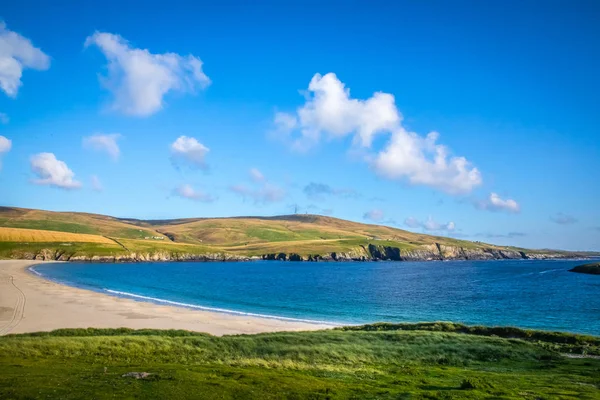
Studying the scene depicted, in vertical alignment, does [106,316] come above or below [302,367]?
below

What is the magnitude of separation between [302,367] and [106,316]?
50.5 meters

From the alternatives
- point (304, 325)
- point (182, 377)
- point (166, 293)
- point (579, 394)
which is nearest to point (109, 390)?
point (182, 377)

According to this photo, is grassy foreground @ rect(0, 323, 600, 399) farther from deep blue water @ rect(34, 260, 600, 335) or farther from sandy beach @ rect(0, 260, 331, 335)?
deep blue water @ rect(34, 260, 600, 335)

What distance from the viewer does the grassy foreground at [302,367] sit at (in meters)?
21.9

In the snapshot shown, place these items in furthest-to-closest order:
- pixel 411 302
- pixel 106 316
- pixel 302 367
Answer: pixel 411 302 < pixel 106 316 < pixel 302 367

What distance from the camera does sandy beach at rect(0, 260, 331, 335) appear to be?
5988 cm

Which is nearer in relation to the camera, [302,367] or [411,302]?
[302,367]

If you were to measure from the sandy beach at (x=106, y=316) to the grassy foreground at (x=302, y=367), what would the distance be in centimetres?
1388

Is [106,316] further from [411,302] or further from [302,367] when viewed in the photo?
[411,302]

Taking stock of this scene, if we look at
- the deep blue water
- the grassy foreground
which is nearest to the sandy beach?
the deep blue water

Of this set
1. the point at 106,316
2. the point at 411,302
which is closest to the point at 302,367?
the point at 106,316

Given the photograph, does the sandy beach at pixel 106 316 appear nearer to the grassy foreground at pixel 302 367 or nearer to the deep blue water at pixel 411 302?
the deep blue water at pixel 411 302

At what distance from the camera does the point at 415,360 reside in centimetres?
3716

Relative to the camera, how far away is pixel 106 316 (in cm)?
6938
